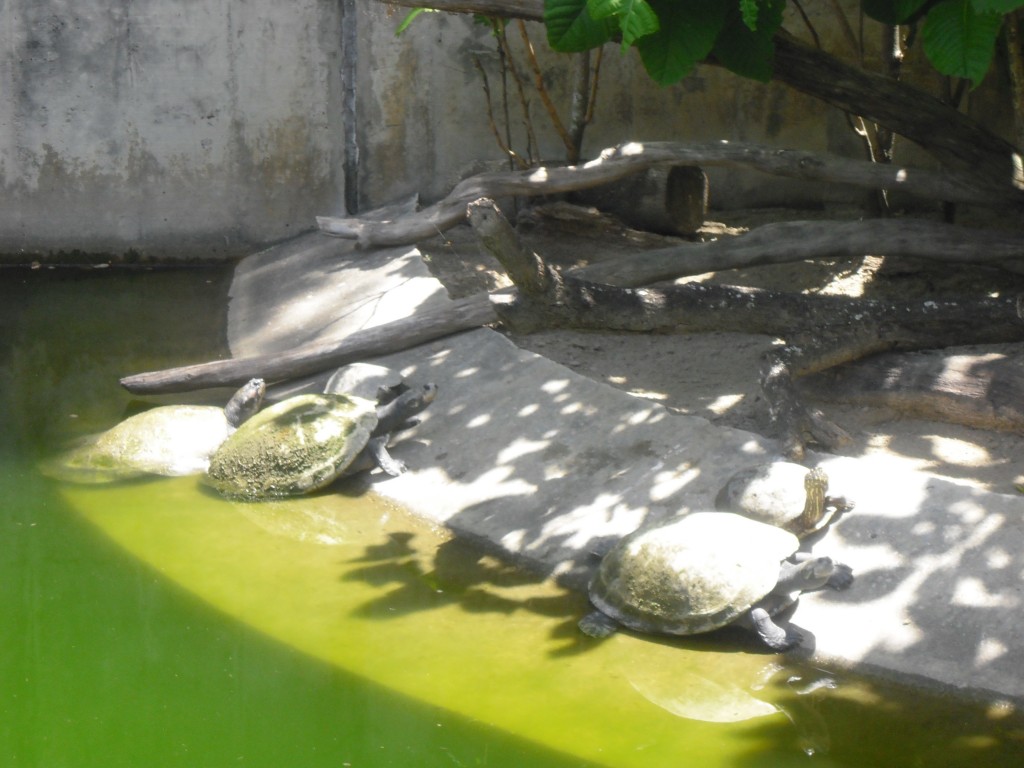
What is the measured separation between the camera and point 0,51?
985cm

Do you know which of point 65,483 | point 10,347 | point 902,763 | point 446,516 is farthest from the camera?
point 10,347

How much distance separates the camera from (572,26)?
5.98 m

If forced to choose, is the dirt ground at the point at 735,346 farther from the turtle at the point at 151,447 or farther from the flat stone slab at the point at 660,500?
the turtle at the point at 151,447

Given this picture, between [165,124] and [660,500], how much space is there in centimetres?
687

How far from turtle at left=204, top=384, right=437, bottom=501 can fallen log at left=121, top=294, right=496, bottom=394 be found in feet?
2.79

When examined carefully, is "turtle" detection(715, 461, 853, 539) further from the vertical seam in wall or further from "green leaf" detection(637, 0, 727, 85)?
the vertical seam in wall

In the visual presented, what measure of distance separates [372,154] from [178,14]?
2.06 meters

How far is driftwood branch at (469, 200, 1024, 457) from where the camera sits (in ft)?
17.4

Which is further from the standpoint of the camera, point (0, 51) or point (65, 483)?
point (0, 51)

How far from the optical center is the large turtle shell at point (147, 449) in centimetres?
608

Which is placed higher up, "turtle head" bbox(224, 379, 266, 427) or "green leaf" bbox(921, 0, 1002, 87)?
"green leaf" bbox(921, 0, 1002, 87)

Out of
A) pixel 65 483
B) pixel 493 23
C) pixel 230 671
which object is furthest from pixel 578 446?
pixel 493 23

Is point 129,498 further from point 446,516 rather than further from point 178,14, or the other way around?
point 178,14

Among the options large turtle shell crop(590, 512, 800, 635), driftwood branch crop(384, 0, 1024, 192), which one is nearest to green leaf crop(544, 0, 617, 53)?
driftwood branch crop(384, 0, 1024, 192)
